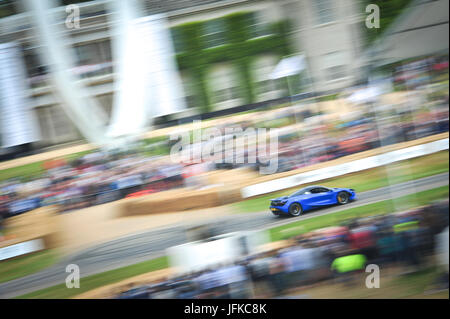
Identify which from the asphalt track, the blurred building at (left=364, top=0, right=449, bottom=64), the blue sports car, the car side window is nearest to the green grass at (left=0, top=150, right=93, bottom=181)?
the asphalt track

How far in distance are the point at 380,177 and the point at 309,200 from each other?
2.10 feet

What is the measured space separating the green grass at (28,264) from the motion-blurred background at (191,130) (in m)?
0.01

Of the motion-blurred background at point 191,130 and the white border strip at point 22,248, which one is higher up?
the motion-blurred background at point 191,130

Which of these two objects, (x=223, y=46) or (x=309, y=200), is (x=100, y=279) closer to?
(x=309, y=200)

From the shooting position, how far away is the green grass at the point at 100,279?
12.3ft

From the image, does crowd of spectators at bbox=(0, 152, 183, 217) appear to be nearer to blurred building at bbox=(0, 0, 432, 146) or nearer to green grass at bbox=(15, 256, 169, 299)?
blurred building at bbox=(0, 0, 432, 146)

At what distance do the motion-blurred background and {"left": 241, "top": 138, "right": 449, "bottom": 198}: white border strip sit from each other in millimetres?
16

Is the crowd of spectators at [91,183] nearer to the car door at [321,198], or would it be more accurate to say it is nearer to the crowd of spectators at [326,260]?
the crowd of spectators at [326,260]

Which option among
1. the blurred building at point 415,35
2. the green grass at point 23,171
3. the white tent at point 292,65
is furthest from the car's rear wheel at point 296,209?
the green grass at point 23,171

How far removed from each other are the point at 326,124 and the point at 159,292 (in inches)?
80.8

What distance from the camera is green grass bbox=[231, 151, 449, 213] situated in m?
3.67
